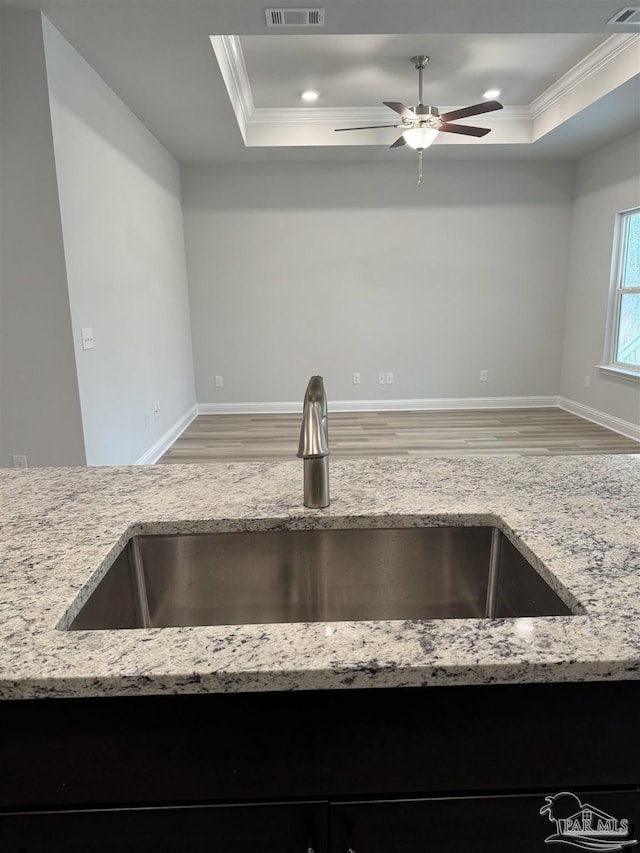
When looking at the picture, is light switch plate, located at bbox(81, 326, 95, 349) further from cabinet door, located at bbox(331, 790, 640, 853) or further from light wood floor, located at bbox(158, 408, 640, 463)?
cabinet door, located at bbox(331, 790, 640, 853)

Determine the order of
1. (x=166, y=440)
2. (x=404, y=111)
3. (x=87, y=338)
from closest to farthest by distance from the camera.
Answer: (x=87, y=338)
(x=404, y=111)
(x=166, y=440)

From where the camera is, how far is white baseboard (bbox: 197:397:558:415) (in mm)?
6301

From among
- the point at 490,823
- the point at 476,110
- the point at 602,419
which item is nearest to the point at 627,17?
the point at 476,110

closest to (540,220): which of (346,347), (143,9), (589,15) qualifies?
(346,347)

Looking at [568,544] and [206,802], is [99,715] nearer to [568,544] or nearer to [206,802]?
[206,802]

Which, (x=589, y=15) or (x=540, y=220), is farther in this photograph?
(x=540, y=220)

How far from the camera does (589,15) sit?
9.19 feet

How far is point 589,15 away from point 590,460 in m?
2.75

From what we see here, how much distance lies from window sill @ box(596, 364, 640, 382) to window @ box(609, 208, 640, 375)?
2cm

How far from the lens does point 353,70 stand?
162 inches

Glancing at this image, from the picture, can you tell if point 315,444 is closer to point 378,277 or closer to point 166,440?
point 166,440

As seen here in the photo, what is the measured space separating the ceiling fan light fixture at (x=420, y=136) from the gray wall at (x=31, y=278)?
2.57 m

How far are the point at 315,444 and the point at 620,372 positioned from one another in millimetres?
5022

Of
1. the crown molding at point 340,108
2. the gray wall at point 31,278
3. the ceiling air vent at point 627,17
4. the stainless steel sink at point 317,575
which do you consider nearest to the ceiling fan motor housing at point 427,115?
the crown molding at point 340,108
